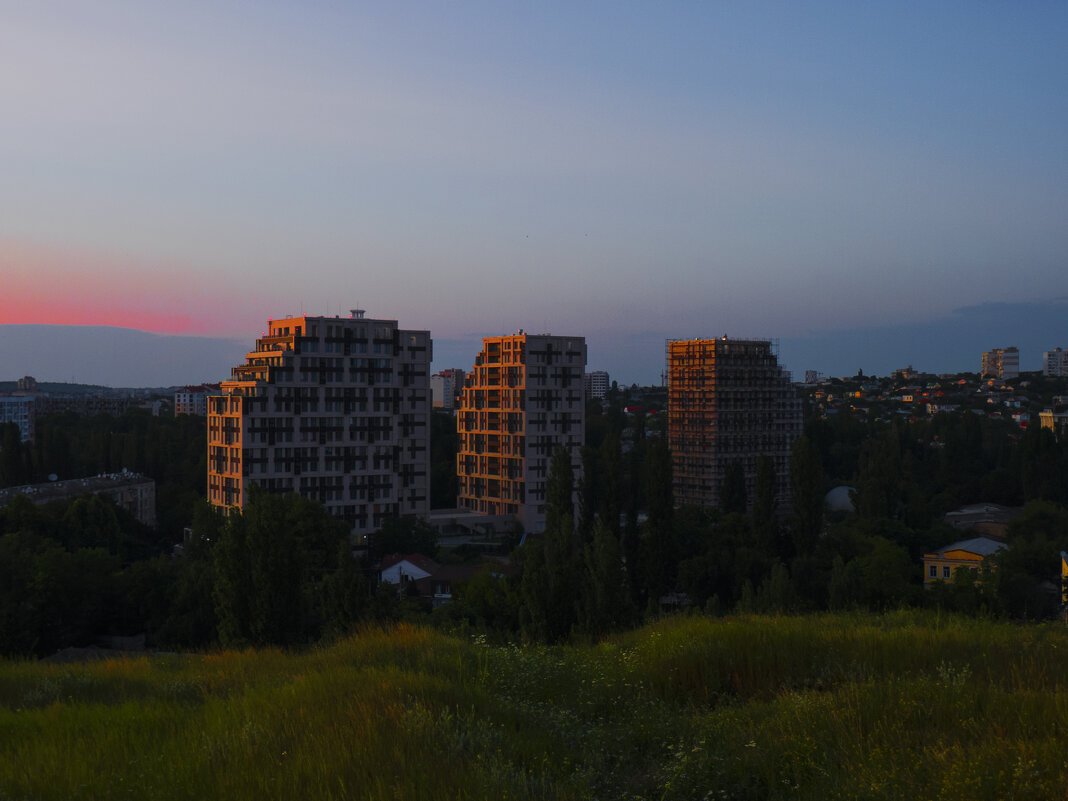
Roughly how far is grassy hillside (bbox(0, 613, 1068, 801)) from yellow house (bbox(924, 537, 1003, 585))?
129 feet

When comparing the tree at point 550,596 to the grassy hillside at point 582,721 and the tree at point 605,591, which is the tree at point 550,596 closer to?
the tree at point 605,591

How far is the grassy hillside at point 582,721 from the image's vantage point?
18.6 feet

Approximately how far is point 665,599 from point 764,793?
34.9 metres

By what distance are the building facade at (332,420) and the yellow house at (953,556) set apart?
3035 centimetres

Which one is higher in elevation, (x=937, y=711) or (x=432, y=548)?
(x=937, y=711)

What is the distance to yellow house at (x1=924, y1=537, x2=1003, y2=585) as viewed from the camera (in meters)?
45.7

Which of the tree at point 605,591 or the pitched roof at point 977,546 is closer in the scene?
the tree at point 605,591

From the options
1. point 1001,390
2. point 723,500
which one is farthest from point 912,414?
point 723,500

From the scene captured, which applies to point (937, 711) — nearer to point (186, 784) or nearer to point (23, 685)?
point (186, 784)

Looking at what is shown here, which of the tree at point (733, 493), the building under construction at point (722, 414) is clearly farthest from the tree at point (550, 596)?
the building under construction at point (722, 414)

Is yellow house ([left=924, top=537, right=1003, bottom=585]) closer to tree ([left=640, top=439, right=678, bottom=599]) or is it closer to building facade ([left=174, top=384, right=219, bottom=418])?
tree ([left=640, top=439, right=678, bottom=599])

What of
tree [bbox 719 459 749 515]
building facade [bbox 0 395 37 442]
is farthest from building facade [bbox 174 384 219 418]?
tree [bbox 719 459 749 515]

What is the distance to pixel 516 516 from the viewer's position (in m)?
64.4

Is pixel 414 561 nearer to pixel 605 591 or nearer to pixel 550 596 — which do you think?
pixel 550 596
